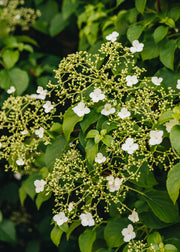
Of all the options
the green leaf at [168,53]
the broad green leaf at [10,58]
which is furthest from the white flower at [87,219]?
the broad green leaf at [10,58]

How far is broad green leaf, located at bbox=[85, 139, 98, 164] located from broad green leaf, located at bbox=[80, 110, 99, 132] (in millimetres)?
59

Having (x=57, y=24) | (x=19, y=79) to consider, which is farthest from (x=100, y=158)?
(x=57, y=24)

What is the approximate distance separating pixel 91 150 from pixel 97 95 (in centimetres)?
21

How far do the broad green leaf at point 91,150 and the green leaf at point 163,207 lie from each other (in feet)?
1.23

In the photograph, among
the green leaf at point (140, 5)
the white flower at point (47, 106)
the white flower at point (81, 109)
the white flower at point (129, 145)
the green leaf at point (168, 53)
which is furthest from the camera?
the green leaf at point (140, 5)

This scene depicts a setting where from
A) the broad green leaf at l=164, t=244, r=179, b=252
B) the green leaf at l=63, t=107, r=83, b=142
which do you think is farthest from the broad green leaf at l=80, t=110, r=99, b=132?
the broad green leaf at l=164, t=244, r=179, b=252

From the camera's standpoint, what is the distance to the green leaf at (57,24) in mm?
2570

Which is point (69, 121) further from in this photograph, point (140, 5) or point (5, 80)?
point (5, 80)

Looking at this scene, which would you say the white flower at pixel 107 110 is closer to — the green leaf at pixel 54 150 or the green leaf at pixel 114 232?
the green leaf at pixel 54 150

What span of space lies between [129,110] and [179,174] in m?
0.31

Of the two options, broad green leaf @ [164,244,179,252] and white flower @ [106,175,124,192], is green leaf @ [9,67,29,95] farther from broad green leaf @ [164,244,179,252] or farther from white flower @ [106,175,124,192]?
broad green leaf @ [164,244,179,252]

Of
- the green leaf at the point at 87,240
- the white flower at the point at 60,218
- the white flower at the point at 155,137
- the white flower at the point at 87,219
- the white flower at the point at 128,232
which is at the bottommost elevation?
the white flower at the point at 128,232

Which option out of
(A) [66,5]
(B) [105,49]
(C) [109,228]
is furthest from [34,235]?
(B) [105,49]

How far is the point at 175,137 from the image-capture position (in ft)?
3.60
